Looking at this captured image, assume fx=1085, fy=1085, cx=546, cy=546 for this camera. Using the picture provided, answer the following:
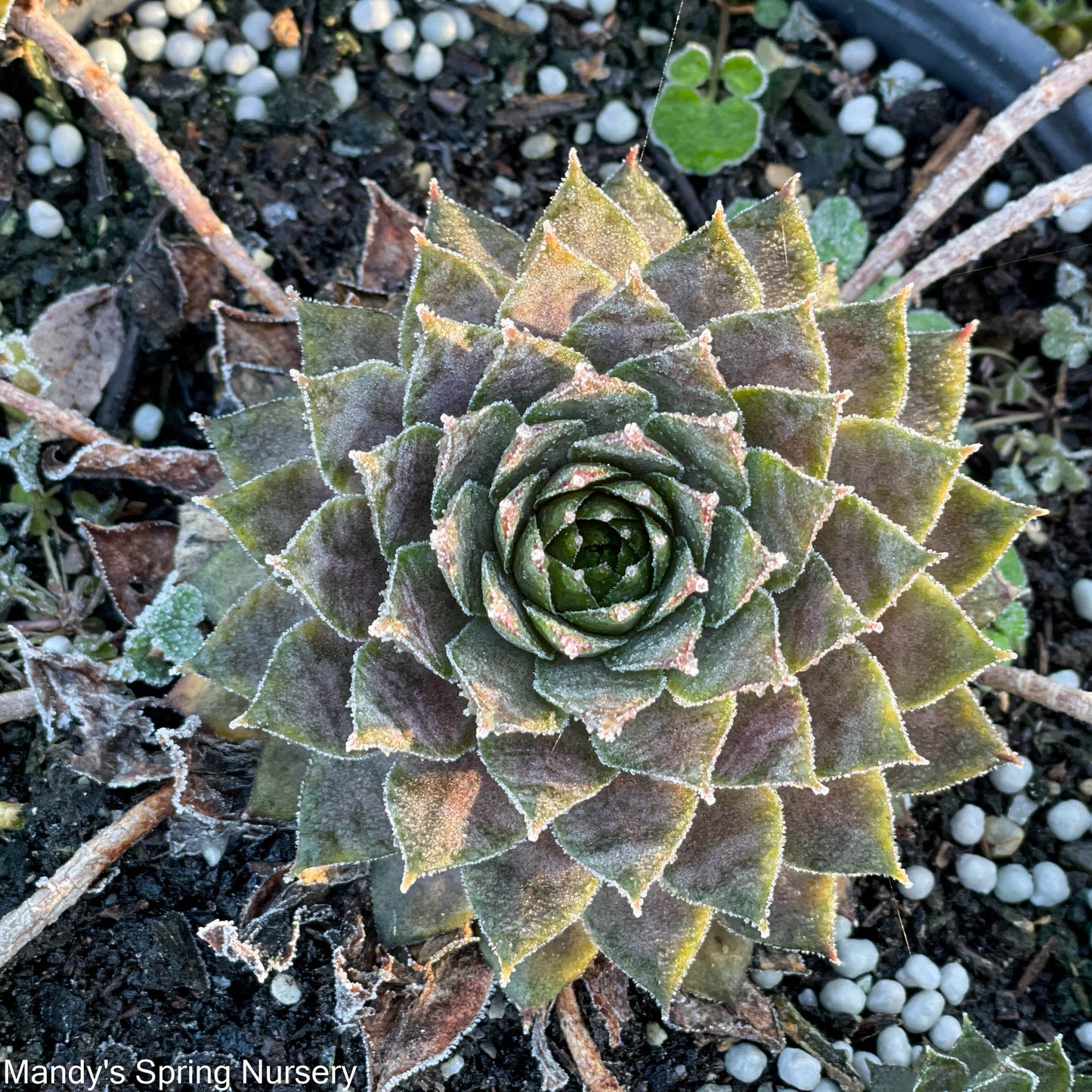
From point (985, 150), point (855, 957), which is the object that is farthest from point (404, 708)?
point (985, 150)

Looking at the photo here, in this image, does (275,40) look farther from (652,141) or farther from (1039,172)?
(1039,172)

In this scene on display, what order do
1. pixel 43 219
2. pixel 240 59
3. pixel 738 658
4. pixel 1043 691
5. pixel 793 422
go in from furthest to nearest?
pixel 240 59 < pixel 43 219 < pixel 1043 691 < pixel 793 422 < pixel 738 658

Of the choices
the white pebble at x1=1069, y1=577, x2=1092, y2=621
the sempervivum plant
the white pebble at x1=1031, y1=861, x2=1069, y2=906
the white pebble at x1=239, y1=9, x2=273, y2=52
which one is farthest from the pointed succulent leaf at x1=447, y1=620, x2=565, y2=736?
the white pebble at x1=239, y1=9, x2=273, y2=52

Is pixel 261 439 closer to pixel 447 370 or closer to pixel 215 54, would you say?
pixel 447 370

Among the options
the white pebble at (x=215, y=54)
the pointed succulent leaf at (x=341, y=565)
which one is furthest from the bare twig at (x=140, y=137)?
the pointed succulent leaf at (x=341, y=565)

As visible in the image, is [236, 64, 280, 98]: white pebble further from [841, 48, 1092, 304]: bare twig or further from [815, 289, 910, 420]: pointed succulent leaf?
[815, 289, 910, 420]: pointed succulent leaf
